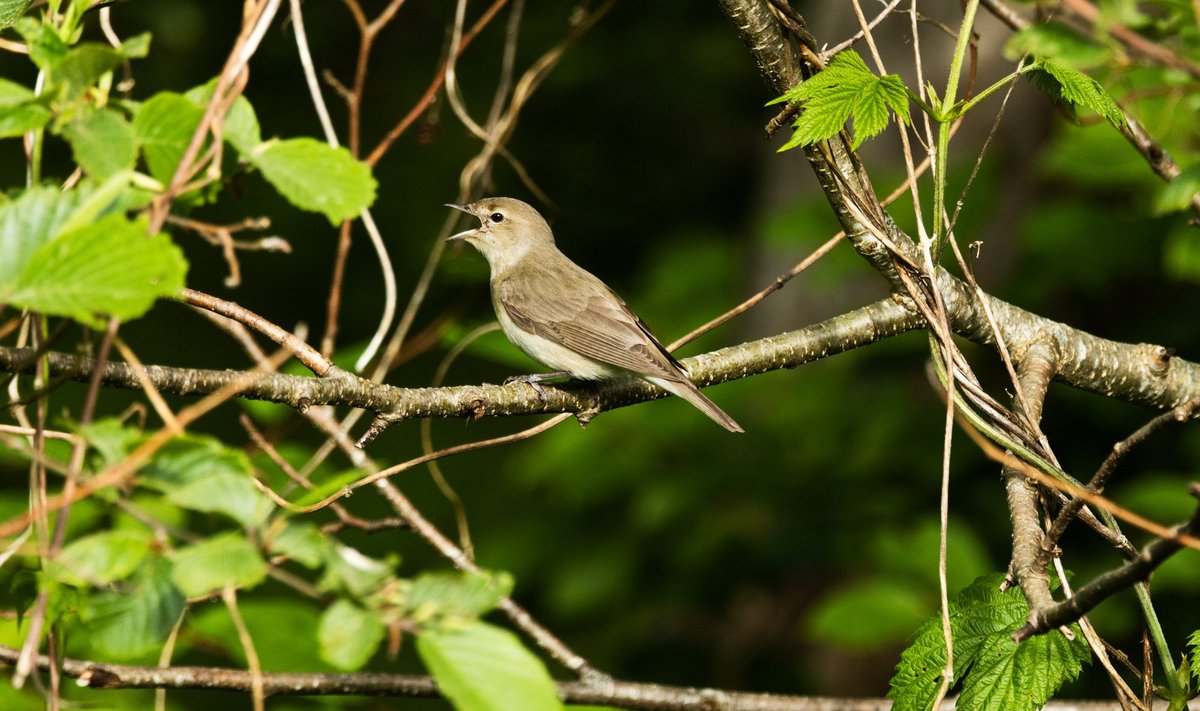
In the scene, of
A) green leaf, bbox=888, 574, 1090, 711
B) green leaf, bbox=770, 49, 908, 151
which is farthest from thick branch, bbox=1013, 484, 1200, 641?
green leaf, bbox=770, 49, 908, 151

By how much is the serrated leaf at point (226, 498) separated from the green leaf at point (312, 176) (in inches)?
Result: 20.6

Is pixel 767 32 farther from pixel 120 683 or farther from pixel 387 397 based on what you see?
pixel 120 683

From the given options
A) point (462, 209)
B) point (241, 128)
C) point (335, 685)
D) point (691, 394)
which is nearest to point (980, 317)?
point (691, 394)

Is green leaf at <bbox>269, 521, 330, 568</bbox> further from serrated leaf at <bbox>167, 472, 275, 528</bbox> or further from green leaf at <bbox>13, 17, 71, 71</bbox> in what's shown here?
green leaf at <bbox>13, 17, 71, 71</bbox>

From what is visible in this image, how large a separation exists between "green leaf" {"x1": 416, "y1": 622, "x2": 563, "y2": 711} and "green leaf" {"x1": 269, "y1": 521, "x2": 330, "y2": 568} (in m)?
0.18

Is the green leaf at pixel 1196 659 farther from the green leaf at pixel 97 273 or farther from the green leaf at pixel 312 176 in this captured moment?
the green leaf at pixel 97 273

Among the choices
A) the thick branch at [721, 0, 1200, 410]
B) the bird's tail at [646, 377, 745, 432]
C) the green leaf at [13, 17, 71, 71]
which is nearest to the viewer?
the green leaf at [13, 17, 71, 71]

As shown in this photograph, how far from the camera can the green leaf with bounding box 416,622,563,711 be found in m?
1.46

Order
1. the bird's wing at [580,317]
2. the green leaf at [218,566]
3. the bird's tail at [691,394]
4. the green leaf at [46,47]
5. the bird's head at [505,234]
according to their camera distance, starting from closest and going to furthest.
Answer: the green leaf at [218,566] < the green leaf at [46,47] < the bird's tail at [691,394] < the bird's wing at [580,317] < the bird's head at [505,234]

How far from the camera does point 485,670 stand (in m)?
1.50

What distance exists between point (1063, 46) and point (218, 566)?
1.56 m

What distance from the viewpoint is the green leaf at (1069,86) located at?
8.14 feet

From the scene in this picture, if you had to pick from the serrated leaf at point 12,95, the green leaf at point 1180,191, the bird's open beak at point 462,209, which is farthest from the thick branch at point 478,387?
the bird's open beak at point 462,209

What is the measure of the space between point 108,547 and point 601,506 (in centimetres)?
516
